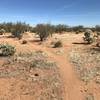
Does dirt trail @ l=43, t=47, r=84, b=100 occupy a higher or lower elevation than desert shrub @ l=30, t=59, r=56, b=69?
lower

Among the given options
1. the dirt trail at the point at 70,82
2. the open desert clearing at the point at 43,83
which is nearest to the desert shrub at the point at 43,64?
the open desert clearing at the point at 43,83

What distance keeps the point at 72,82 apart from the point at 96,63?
5.72 meters

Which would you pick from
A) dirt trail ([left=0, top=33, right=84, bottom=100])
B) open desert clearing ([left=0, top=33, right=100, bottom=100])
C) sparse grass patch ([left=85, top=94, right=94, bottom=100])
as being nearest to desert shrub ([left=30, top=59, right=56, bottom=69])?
open desert clearing ([left=0, top=33, right=100, bottom=100])

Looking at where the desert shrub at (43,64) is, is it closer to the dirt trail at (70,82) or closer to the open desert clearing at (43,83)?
the open desert clearing at (43,83)

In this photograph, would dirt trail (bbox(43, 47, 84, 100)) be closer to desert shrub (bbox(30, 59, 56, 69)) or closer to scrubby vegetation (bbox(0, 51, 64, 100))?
scrubby vegetation (bbox(0, 51, 64, 100))

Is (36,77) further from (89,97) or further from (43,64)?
(89,97)

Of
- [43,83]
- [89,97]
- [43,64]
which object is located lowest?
[89,97]

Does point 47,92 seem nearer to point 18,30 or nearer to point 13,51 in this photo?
point 13,51

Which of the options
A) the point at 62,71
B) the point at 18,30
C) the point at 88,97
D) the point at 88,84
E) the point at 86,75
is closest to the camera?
the point at 88,97

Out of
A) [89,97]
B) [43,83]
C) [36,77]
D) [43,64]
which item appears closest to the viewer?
[89,97]

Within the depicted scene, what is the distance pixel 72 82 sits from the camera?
13.1 metres

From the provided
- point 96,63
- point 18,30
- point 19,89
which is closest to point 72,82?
point 19,89

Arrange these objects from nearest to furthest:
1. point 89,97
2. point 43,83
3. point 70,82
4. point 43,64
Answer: point 89,97 → point 43,83 → point 70,82 → point 43,64

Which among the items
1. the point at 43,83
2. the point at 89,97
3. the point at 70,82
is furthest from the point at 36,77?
the point at 89,97
